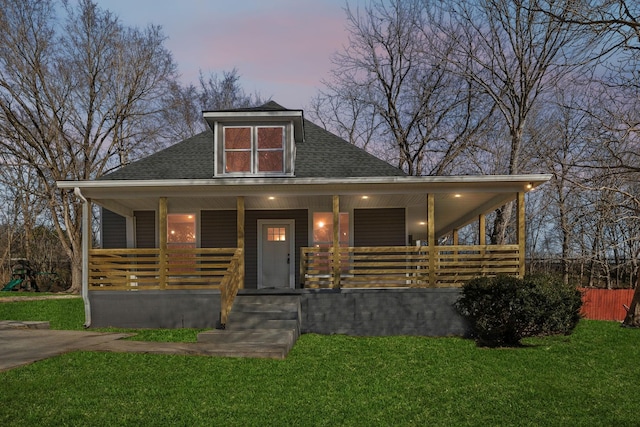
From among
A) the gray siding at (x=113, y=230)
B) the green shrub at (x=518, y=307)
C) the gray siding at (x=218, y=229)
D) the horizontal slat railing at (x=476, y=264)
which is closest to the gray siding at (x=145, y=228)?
the gray siding at (x=113, y=230)

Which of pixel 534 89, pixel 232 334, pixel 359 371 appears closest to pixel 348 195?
pixel 232 334

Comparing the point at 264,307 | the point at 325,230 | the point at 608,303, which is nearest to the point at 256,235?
the point at 325,230

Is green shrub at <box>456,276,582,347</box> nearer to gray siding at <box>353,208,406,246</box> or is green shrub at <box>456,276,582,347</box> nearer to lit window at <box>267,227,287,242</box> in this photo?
gray siding at <box>353,208,406,246</box>

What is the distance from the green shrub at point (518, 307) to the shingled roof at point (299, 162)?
4.90 meters

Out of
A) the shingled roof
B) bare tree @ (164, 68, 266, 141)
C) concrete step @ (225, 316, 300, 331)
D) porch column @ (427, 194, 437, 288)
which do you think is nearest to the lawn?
concrete step @ (225, 316, 300, 331)

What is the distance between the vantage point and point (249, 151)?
15.1 meters

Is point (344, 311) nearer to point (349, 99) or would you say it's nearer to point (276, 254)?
point (276, 254)

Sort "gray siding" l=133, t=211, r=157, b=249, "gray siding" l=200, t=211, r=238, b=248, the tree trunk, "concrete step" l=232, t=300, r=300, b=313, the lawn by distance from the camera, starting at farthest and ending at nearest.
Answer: "gray siding" l=133, t=211, r=157, b=249 < "gray siding" l=200, t=211, r=238, b=248 < the tree trunk < "concrete step" l=232, t=300, r=300, b=313 < the lawn

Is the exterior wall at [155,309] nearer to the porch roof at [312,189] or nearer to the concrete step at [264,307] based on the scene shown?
the concrete step at [264,307]

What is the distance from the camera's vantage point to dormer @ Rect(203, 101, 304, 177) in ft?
49.3

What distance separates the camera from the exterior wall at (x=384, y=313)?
42.7 feet

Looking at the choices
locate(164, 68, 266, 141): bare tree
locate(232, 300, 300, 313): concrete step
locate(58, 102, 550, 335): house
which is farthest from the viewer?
locate(164, 68, 266, 141): bare tree

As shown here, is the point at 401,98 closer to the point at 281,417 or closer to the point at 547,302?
the point at 547,302

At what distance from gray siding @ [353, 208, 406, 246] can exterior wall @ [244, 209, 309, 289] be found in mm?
1532
